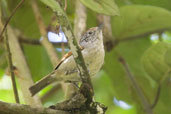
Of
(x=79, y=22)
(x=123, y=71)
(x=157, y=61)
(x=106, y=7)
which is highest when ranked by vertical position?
(x=106, y=7)

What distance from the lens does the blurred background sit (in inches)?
151

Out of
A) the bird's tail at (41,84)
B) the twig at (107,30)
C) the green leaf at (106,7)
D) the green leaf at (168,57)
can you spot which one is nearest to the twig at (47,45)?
the bird's tail at (41,84)

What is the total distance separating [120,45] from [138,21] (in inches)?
29.8

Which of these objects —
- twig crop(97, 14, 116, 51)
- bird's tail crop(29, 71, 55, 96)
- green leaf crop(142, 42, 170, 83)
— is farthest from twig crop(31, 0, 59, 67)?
green leaf crop(142, 42, 170, 83)

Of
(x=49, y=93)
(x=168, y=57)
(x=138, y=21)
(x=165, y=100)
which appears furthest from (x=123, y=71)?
(x=49, y=93)

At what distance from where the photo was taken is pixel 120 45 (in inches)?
196

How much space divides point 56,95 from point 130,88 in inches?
56.5

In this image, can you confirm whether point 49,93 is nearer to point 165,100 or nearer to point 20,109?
point 165,100

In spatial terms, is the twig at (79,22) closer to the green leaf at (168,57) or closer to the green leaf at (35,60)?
the green leaf at (168,57)

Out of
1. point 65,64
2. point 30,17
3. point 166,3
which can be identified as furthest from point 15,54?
point 166,3

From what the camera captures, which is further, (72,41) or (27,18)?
(27,18)

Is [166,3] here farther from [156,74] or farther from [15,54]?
[15,54]

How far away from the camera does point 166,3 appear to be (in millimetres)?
4531

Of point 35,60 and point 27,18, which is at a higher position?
point 27,18
